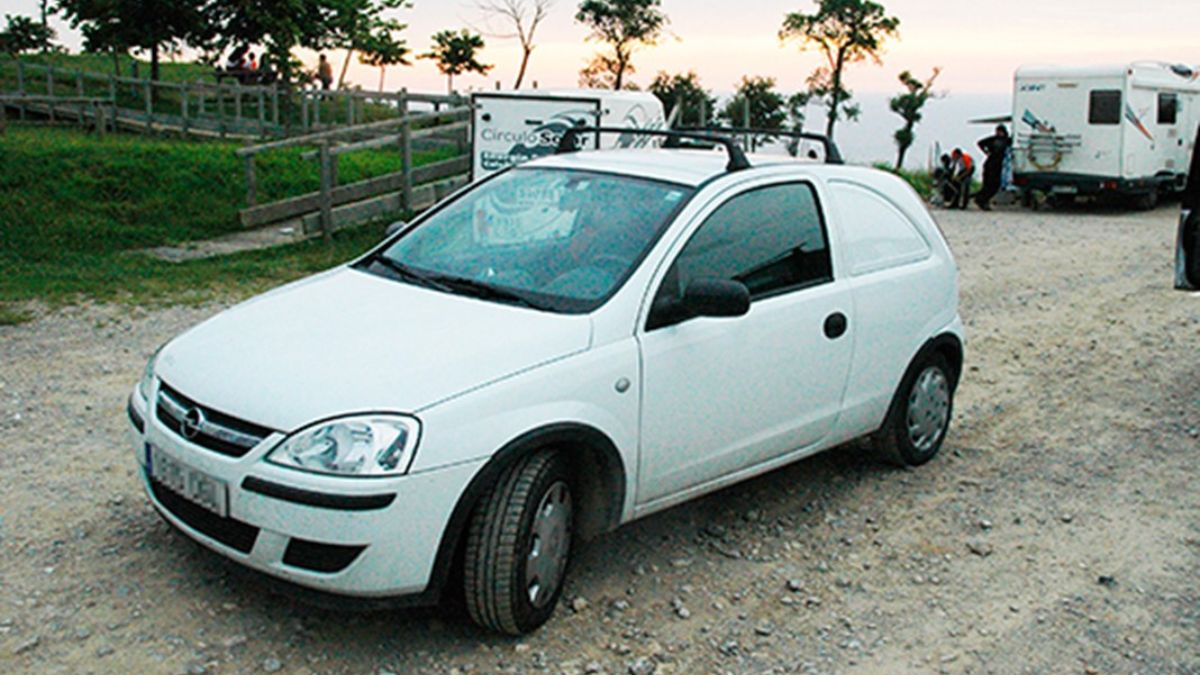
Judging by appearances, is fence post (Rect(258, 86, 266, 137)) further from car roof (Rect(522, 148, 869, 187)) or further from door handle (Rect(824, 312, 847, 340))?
door handle (Rect(824, 312, 847, 340))

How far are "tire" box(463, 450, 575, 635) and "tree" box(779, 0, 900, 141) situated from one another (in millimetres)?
38587

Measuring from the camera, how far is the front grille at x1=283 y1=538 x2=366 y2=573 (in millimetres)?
3812

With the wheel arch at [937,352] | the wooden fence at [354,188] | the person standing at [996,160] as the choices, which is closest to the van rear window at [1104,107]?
the person standing at [996,160]

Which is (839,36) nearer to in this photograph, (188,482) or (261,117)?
(261,117)

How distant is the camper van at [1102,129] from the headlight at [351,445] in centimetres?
2125

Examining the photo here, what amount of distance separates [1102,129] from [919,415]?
1827 cm

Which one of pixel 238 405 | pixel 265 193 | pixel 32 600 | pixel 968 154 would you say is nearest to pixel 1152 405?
pixel 238 405

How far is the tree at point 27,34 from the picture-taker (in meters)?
51.4

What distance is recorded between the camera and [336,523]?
377cm

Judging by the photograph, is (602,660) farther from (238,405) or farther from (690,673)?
(238,405)

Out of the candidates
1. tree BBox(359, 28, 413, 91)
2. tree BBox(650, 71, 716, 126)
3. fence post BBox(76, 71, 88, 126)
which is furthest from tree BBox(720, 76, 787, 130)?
fence post BBox(76, 71, 88, 126)

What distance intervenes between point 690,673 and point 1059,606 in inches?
65.0

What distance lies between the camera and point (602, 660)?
416cm

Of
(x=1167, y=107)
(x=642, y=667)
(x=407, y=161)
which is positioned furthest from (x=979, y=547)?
(x=1167, y=107)
